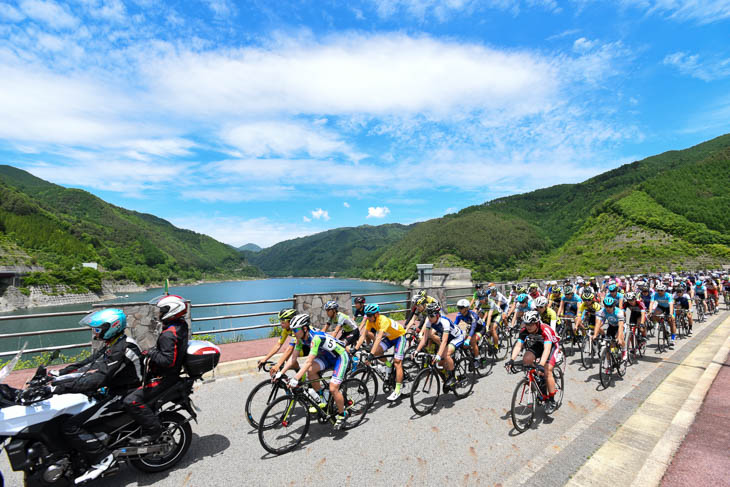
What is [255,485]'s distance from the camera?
3.75m

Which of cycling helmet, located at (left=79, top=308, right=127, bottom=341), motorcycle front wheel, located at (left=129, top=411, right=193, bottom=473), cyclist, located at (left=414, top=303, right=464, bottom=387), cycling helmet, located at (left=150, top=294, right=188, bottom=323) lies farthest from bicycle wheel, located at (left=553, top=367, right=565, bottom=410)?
cycling helmet, located at (left=79, top=308, right=127, bottom=341)

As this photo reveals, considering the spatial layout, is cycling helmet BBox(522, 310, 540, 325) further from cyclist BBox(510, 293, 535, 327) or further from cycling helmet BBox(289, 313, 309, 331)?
cyclist BBox(510, 293, 535, 327)

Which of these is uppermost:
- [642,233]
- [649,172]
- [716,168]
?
[649,172]

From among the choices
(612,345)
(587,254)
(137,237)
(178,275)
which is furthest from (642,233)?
(137,237)

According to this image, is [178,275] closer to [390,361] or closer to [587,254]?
[587,254]

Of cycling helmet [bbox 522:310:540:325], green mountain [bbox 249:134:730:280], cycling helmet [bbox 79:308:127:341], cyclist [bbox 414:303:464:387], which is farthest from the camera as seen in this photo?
green mountain [bbox 249:134:730:280]

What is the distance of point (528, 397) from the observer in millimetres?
5262

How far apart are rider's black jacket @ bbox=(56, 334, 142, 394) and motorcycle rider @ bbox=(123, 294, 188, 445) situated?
0.46ft

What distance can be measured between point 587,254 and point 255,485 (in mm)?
91371

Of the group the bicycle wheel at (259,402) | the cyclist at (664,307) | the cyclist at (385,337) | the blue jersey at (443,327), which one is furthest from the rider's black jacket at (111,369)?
the cyclist at (664,307)

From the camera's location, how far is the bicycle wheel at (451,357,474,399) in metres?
6.45

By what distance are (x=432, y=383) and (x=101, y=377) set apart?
4.88 metres

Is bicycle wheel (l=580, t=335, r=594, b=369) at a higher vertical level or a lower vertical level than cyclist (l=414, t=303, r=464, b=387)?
lower

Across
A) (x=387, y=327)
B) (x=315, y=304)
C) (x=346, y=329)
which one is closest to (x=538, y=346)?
(x=387, y=327)
